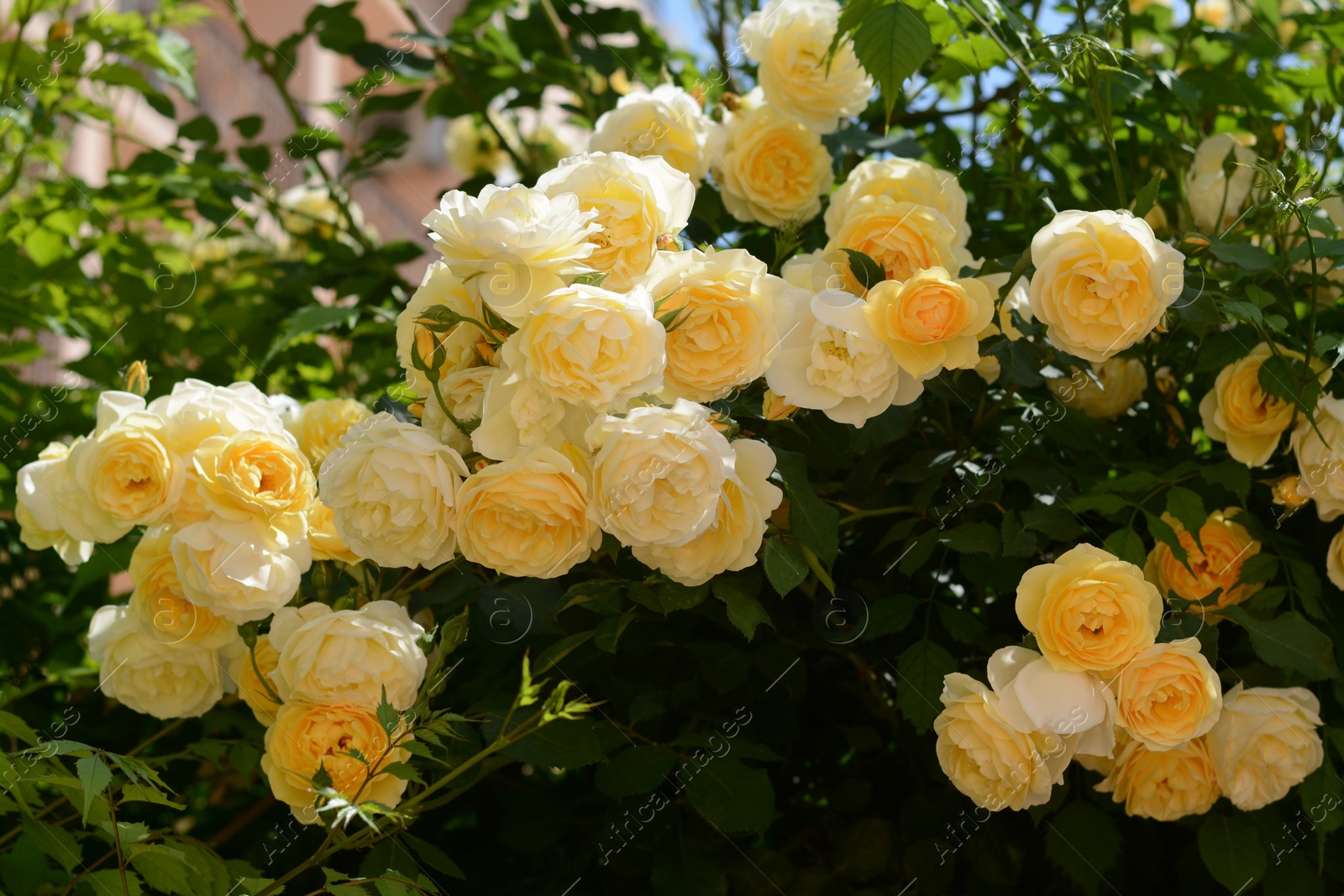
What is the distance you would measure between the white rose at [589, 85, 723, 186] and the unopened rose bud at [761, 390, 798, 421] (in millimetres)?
344

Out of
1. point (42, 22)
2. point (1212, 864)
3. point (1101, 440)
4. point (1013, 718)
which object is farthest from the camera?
point (42, 22)

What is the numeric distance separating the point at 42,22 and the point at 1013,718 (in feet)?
19.9

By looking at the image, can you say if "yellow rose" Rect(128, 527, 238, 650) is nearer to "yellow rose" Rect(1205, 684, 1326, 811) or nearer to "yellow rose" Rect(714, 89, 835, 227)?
"yellow rose" Rect(714, 89, 835, 227)

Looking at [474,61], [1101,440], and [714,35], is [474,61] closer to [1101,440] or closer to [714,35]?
[714,35]

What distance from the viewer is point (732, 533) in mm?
795

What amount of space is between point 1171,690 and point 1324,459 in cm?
26

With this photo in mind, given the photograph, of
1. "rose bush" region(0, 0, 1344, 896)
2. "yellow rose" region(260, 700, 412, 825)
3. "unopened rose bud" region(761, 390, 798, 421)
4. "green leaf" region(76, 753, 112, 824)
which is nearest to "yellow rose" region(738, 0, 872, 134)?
"rose bush" region(0, 0, 1344, 896)

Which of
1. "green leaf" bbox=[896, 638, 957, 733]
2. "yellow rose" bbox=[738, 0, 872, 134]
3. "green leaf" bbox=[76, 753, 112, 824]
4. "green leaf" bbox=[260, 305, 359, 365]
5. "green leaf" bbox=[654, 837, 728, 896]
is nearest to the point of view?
"green leaf" bbox=[76, 753, 112, 824]

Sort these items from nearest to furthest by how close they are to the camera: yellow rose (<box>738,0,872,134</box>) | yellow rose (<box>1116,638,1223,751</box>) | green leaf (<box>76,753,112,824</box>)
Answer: green leaf (<box>76,753,112,824</box>) → yellow rose (<box>1116,638,1223,751</box>) → yellow rose (<box>738,0,872,134</box>)

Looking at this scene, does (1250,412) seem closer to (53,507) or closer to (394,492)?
(394,492)

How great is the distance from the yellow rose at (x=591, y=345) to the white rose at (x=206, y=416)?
1.12 ft

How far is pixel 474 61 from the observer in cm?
163

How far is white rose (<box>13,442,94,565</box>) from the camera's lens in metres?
0.99

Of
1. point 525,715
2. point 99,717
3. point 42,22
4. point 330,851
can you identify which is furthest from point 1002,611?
point 42,22
